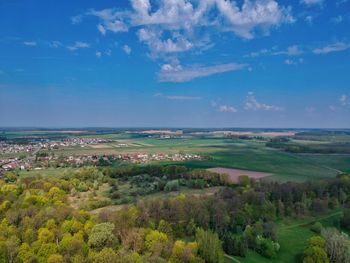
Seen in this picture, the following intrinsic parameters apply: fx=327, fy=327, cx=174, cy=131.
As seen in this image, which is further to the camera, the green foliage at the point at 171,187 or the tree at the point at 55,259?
the green foliage at the point at 171,187

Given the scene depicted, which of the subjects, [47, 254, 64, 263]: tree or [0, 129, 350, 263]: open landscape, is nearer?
[47, 254, 64, 263]: tree

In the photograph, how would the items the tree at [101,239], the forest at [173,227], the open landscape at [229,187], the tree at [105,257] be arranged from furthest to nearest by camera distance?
the open landscape at [229,187] → the tree at [101,239] → the forest at [173,227] → the tree at [105,257]

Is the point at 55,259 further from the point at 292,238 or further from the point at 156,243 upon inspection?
the point at 292,238

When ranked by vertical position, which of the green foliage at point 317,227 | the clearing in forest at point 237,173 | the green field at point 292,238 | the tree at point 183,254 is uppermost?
the clearing in forest at point 237,173

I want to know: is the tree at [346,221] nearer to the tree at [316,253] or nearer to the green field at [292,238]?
the green field at [292,238]

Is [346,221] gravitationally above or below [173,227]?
below

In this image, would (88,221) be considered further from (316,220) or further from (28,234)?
(316,220)

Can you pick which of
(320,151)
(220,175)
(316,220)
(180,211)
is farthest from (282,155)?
(180,211)

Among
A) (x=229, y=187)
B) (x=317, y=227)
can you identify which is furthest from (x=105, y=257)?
(x=229, y=187)

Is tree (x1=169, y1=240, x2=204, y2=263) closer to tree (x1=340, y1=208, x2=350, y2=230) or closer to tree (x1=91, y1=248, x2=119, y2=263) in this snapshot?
tree (x1=91, y1=248, x2=119, y2=263)

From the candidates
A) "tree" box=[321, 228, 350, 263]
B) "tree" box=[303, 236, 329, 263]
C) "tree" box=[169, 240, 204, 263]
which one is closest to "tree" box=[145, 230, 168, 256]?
"tree" box=[169, 240, 204, 263]

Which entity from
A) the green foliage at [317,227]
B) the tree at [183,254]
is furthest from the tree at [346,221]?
the tree at [183,254]
